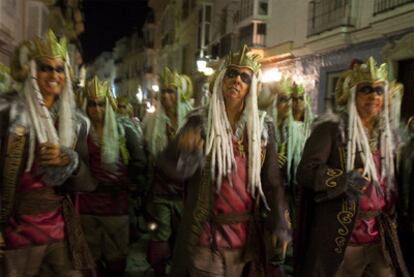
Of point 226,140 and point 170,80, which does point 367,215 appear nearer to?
point 226,140

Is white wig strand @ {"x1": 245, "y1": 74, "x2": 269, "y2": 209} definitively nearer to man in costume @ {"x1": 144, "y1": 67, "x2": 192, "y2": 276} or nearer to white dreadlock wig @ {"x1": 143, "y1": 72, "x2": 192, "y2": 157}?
man in costume @ {"x1": 144, "y1": 67, "x2": 192, "y2": 276}

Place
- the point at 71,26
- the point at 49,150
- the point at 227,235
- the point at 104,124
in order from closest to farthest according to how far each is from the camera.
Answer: the point at 49,150 < the point at 227,235 < the point at 104,124 < the point at 71,26

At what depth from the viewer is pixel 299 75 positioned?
15.4 metres

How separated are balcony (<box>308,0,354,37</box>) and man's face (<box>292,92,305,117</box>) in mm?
6380

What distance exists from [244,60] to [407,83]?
8.26 metres

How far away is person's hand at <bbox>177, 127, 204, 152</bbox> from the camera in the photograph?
3.13 m

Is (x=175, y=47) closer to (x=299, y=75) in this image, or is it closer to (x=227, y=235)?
Answer: (x=299, y=75)

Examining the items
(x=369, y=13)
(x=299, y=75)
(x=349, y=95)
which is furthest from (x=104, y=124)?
(x=299, y=75)

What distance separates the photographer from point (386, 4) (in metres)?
11.2

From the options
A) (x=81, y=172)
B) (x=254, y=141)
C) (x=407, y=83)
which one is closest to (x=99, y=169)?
(x=81, y=172)

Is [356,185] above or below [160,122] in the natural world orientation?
below

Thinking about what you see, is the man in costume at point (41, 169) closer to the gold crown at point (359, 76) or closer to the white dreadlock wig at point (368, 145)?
the white dreadlock wig at point (368, 145)

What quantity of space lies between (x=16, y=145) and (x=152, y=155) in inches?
99.7

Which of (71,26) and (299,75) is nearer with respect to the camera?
(299,75)
